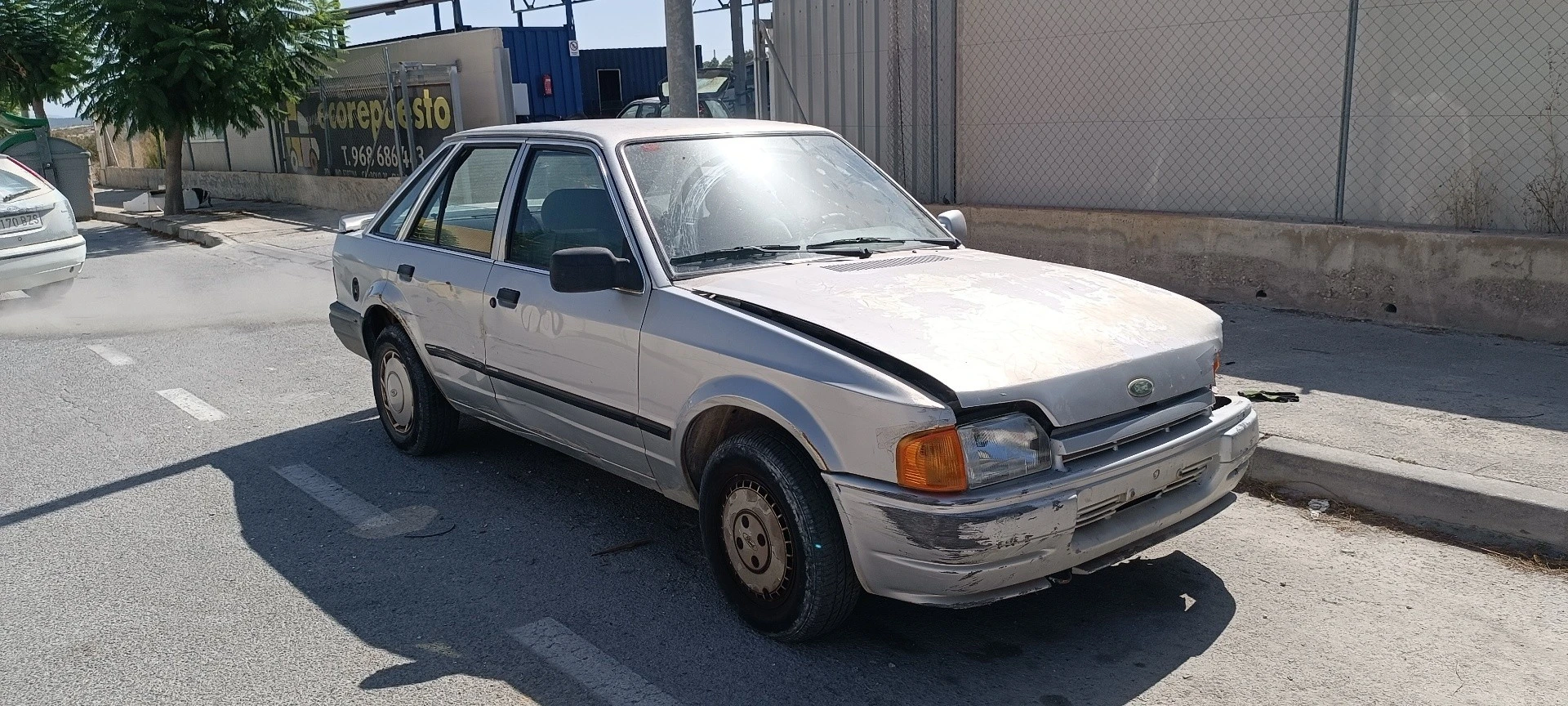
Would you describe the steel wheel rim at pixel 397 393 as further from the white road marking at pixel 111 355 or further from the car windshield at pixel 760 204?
the white road marking at pixel 111 355

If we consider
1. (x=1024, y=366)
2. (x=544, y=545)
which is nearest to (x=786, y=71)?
(x=544, y=545)

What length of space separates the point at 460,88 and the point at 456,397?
14.9 metres

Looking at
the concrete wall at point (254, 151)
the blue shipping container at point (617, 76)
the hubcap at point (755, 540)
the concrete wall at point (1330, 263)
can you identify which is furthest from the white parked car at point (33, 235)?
the concrete wall at point (254, 151)

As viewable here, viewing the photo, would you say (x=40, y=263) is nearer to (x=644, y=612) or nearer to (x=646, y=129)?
(x=646, y=129)

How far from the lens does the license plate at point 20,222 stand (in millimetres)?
10367

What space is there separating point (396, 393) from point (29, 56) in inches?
1036

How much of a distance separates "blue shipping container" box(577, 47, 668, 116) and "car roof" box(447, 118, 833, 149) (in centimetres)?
1678

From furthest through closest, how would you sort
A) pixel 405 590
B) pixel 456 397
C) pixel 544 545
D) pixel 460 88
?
pixel 460 88
pixel 456 397
pixel 544 545
pixel 405 590

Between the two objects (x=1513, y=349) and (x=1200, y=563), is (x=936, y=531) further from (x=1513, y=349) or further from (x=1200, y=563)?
(x=1513, y=349)

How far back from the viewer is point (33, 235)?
34.7ft

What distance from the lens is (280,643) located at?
3.97 meters

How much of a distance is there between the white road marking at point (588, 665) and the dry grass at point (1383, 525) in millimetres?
2899

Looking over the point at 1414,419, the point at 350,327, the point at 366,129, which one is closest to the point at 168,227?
the point at 366,129

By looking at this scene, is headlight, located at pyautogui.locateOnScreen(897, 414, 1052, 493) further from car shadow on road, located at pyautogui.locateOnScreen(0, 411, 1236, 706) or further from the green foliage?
the green foliage
